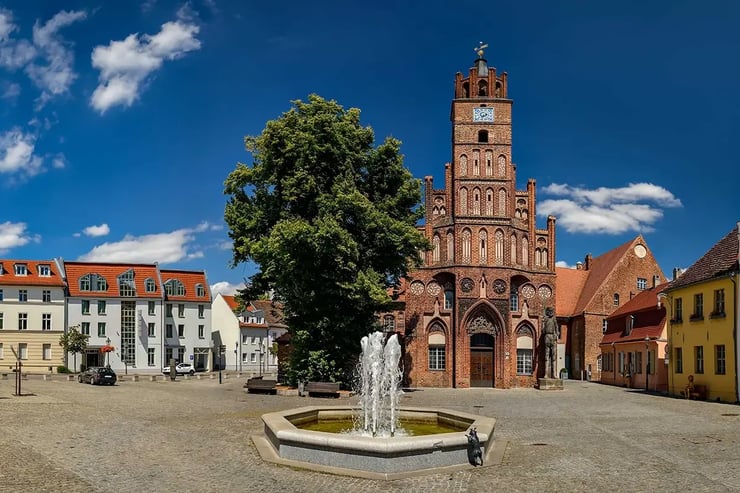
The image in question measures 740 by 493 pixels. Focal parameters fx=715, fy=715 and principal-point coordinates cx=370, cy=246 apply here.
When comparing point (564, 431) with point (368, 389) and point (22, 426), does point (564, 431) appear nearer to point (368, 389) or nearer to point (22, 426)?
point (368, 389)

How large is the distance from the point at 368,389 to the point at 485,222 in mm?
34166

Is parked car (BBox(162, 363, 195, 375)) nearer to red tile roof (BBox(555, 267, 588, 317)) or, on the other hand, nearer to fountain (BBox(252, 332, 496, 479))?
red tile roof (BBox(555, 267, 588, 317))

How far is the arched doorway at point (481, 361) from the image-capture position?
171ft

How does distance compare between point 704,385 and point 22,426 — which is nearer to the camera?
point 22,426

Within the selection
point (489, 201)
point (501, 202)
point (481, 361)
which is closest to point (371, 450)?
point (481, 361)

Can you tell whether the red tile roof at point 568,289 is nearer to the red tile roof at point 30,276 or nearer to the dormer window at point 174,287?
the dormer window at point 174,287

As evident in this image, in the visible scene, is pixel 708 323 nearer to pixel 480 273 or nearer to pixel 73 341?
pixel 480 273

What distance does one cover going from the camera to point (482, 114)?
177 feet

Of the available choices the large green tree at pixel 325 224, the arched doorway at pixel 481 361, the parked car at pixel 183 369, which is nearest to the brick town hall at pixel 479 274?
the arched doorway at pixel 481 361

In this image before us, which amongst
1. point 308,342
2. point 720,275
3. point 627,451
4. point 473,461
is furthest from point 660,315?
point 473,461

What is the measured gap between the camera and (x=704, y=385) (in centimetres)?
3622

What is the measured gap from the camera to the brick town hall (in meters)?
52.0

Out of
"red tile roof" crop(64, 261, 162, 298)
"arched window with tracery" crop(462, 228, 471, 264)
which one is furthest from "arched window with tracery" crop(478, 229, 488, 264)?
"red tile roof" crop(64, 261, 162, 298)

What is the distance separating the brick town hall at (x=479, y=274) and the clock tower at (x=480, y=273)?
7 cm
